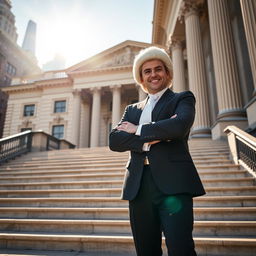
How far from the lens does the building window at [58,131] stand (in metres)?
27.2

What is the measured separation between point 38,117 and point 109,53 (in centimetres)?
1241

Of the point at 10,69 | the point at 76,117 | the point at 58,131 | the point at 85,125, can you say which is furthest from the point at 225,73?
the point at 10,69

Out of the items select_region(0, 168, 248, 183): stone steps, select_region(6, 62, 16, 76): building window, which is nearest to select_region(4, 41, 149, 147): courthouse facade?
select_region(6, 62, 16, 76): building window

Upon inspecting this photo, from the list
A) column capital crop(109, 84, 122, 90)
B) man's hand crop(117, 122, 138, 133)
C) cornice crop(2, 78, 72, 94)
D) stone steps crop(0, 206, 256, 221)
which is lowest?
stone steps crop(0, 206, 256, 221)

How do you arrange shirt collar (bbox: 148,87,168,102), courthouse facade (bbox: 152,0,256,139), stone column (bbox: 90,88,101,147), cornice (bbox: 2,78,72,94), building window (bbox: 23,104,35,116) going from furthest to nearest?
building window (bbox: 23,104,35,116) → cornice (bbox: 2,78,72,94) → stone column (bbox: 90,88,101,147) → courthouse facade (bbox: 152,0,256,139) → shirt collar (bbox: 148,87,168,102)

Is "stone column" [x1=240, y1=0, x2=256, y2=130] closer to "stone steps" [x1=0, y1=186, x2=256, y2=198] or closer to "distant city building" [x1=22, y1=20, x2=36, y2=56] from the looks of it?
"stone steps" [x1=0, y1=186, x2=256, y2=198]

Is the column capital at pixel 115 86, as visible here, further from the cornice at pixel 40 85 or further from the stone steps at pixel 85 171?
the stone steps at pixel 85 171

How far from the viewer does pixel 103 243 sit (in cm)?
343

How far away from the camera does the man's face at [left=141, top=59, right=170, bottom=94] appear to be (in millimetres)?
1819

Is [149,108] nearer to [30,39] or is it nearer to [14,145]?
[14,145]

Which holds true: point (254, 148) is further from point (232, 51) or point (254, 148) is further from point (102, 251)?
point (232, 51)

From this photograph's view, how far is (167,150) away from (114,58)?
26.5 metres

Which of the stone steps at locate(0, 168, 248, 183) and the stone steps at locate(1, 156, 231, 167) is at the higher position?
the stone steps at locate(1, 156, 231, 167)

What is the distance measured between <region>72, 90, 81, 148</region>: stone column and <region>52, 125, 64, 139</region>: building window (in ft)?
9.93
